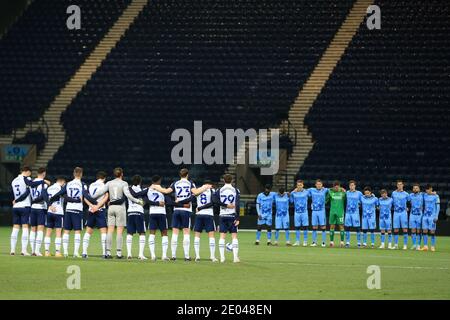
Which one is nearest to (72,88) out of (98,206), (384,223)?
(384,223)

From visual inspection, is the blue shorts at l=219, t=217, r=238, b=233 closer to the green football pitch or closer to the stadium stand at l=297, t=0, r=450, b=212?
the green football pitch

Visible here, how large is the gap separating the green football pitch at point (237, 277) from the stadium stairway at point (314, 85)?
16.8 meters

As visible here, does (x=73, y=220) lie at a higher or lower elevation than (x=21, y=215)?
lower

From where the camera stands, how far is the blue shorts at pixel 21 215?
26.1m

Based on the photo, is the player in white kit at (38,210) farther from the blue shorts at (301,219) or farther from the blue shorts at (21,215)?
the blue shorts at (301,219)

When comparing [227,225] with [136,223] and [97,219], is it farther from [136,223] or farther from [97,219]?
A: [97,219]

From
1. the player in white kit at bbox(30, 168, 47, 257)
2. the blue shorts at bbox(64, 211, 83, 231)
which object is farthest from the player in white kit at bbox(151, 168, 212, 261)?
the player in white kit at bbox(30, 168, 47, 257)

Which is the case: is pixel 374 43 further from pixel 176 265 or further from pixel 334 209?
pixel 176 265

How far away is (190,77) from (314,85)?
595 centimetres

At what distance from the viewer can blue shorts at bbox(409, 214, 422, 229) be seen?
32188 mm

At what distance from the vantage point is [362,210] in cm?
3297

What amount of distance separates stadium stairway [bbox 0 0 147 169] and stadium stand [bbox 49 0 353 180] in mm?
379

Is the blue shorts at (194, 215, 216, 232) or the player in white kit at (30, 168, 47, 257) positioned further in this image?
the player in white kit at (30, 168, 47, 257)
